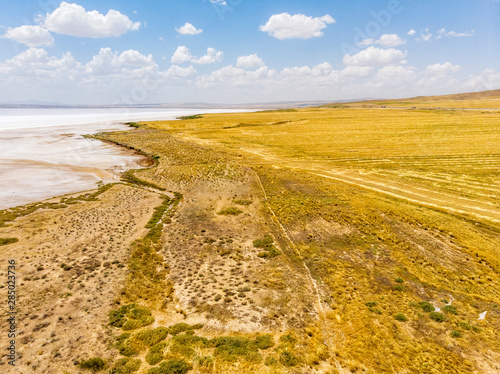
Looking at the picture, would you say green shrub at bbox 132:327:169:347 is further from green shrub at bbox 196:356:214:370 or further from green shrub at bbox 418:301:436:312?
green shrub at bbox 418:301:436:312

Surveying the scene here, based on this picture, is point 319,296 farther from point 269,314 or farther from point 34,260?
point 34,260

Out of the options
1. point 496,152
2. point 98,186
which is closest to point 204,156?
point 98,186

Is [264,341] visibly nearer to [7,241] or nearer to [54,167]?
[7,241]

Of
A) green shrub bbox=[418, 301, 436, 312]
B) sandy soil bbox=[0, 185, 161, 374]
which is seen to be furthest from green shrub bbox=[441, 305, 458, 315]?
sandy soil bbox=[0, 185, 161, 374]

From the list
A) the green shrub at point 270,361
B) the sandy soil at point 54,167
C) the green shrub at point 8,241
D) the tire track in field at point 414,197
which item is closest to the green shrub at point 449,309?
the green shrub at point 270,361

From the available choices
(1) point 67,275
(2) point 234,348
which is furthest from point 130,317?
(1) point 67,275
